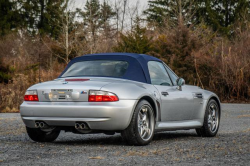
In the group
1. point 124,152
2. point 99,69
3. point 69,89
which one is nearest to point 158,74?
point 99,69

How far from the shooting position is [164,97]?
798cm

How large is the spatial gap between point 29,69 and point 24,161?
21.3 metres

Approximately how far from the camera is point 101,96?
22.8 feet

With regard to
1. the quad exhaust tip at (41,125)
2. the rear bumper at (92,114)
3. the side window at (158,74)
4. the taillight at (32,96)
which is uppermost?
the side window at (158,74)

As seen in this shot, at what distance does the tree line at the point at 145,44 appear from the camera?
1019 inches

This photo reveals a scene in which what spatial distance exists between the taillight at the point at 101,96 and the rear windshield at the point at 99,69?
0.79 meters

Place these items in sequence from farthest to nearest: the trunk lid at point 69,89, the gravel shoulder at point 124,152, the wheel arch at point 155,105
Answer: the wheel arch at point 155,105
the trunk lid at point 69,89
the gravel shoulder at point 124,152

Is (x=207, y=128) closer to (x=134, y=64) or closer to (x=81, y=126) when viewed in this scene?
(x=134, y=64)

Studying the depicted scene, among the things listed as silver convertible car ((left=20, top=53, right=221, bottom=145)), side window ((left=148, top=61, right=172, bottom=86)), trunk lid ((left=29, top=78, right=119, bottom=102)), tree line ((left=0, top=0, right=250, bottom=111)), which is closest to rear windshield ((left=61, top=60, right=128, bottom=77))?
silver convertible car ((left=20, top=53, right=221, bottom=145))

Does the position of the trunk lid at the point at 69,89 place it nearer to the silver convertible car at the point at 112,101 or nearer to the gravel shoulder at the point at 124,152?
the silver convertible car at the point at 112,101

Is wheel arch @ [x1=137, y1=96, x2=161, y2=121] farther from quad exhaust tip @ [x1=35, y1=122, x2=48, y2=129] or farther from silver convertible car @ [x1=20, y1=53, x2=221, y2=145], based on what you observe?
quad exhaust tip @ [x1=35, y1=122, x2=48, y2=129]

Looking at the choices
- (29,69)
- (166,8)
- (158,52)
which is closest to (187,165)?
(29,69)

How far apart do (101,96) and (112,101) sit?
0.17 m

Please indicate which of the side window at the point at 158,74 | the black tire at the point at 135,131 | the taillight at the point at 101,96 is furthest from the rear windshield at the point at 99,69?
the taillight at the point at 101,96
